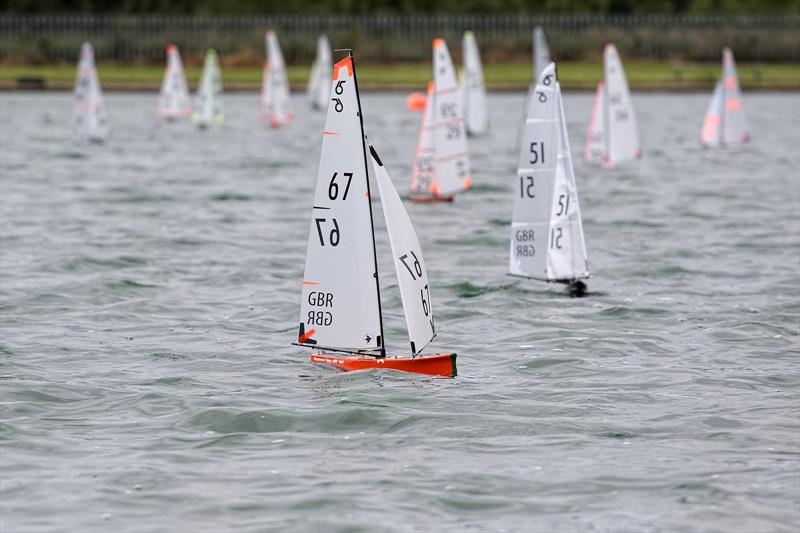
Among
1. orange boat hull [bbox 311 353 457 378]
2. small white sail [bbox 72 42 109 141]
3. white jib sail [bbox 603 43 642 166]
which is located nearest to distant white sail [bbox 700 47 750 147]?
white jib sail [bbox 603 43 642 166]

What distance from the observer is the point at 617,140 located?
50406mm

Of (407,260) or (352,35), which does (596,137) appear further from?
(352,35)

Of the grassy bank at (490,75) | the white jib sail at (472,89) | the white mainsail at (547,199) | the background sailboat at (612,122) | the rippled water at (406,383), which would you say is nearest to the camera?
the rippled water at (406,383)

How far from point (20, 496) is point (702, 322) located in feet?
44.8

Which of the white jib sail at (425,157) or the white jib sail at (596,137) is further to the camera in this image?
the white jib sail at (596,137)

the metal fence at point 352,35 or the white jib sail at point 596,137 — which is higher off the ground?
the metal fence at point 352,35

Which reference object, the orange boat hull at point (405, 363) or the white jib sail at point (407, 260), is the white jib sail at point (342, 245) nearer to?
the orange boat hull at point (405, 363)

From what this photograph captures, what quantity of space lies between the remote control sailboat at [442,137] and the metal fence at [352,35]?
5770 cm

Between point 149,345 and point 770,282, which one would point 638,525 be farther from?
point 770,282

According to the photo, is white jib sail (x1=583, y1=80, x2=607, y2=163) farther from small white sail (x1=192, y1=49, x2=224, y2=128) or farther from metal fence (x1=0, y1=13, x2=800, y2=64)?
metal fence (x1=0, y1=13, x2=800, y2=64)

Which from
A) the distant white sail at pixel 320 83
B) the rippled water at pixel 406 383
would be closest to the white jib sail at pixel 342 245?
the rippled water at pixel 406 383

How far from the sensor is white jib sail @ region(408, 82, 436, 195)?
39.3 m

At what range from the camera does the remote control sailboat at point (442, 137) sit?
127 ft

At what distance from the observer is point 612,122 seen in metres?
48.8
